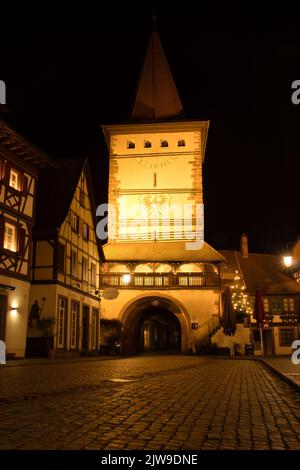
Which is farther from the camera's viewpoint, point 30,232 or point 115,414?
point 30,232

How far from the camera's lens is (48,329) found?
24.7 meters

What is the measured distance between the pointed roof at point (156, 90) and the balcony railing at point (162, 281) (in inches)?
695

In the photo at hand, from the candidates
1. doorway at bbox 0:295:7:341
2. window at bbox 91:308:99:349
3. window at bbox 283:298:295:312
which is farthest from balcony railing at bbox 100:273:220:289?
doorway at bbox 0:295:7:341

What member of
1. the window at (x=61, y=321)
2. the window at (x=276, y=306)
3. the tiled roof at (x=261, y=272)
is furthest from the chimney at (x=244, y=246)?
the window at (x=61, y=321)

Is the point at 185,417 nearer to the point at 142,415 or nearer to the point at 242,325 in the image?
the point at 142,415

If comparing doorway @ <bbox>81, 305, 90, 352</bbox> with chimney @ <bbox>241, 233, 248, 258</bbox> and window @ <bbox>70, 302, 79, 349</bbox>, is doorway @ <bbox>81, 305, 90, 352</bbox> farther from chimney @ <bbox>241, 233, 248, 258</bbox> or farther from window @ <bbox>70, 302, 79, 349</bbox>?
chimney @ <bbox>241, 233, 248, 258</bbox>

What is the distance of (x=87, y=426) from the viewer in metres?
5.82

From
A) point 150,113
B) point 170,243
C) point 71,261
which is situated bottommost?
point 71,261

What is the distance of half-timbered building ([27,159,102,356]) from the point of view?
2523cm

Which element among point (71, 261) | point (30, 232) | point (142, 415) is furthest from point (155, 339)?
point (142, 415)

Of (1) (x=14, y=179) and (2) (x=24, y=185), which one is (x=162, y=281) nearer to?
(2) (x=24, y=185)

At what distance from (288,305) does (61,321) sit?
25.8m

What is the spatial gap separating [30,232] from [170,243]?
70.0 ft
